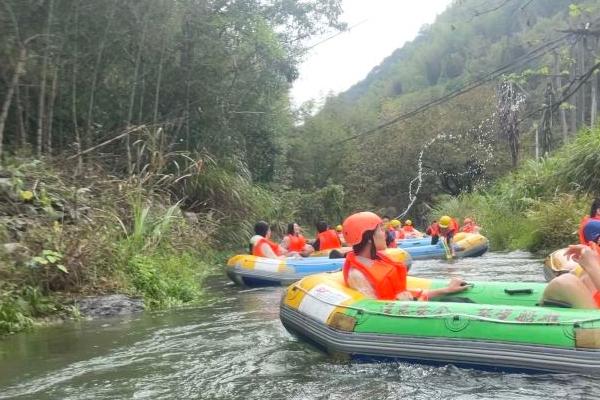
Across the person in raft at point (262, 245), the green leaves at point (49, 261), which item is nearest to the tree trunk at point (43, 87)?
the green leaves at point (49, 261)

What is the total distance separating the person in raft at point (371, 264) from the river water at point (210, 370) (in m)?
0.69

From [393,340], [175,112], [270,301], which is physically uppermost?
[175,112]

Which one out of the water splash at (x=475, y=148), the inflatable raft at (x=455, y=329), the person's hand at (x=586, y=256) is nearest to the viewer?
the inflatable raft at (x=455, y=329)

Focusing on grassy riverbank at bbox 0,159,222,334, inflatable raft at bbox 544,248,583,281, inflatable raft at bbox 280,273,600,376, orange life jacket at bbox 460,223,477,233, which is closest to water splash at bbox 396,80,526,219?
orange life jacket at bbox 460,223,477,233

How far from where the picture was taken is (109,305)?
25.2 feet

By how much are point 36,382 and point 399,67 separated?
2554 inches

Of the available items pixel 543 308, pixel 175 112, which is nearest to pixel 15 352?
pixel 543 308

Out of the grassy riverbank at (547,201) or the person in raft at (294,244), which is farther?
the grassy riverbank at (547,201)

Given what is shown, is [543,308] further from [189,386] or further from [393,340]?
[189,386]

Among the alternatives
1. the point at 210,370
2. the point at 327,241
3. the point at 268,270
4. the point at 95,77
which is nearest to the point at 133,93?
the point at 95,77

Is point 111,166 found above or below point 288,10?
below

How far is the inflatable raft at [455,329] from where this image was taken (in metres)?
4.60

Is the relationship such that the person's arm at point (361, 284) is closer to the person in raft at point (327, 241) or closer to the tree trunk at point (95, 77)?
the person in raft at point (327, 241)

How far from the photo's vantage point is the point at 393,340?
5.19 meters
